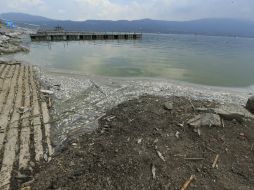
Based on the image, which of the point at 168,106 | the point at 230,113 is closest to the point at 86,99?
the point at 168,106

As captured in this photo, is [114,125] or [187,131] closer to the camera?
[187,131]

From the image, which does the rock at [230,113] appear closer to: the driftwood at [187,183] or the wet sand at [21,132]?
the driftwood at [187,183]

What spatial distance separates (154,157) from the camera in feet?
22.2

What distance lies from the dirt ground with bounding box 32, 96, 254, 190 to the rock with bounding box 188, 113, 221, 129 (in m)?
0.20

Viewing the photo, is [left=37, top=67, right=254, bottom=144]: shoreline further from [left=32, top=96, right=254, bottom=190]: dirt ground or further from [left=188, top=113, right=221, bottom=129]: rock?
[left=188, top=113, right=221, bottom=129]: rock

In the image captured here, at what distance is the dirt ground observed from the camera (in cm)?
602

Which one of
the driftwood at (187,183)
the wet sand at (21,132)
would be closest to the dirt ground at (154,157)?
the driftwood at (187,183)

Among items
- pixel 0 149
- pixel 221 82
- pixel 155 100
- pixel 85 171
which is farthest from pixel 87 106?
pixel 221 82

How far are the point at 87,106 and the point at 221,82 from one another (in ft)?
50.0

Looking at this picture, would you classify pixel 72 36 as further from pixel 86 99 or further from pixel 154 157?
pixel 154 157

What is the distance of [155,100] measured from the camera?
37.0 feet

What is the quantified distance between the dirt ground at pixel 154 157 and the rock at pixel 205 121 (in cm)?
20

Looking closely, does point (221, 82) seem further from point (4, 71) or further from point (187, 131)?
point (4, 71)

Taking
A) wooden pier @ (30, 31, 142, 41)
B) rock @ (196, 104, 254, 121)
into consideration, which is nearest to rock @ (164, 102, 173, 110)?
rock @ (196, 104, 254, 121)
